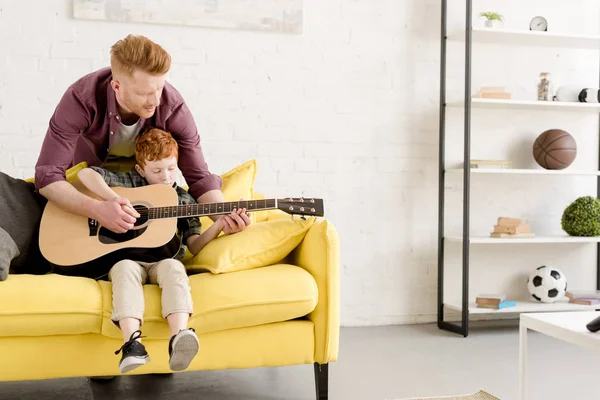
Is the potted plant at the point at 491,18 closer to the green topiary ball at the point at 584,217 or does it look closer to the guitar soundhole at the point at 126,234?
the green topiary ball at the point at 584,217

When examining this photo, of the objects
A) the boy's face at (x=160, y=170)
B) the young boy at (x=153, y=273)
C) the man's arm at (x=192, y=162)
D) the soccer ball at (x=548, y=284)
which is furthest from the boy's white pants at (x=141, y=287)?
the soccer ball at (x=548, y=284)

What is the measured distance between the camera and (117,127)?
252 cm

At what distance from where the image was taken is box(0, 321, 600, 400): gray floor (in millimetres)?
2480

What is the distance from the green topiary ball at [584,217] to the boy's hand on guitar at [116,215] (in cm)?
259

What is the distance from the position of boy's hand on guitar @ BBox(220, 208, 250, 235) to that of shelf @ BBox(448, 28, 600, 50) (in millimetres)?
1922

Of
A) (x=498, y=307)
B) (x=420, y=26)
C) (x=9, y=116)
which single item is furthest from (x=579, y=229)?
(x=9, y=116)

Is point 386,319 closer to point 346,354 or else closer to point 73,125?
point 346,354

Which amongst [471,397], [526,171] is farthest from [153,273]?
[526,171]

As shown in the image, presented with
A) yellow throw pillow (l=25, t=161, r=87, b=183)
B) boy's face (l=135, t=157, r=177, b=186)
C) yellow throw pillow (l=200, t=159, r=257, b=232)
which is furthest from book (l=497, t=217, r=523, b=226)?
yellow throw pillow (l=25, t=161, r=87, b=183)

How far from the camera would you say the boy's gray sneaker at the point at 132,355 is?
1940mm

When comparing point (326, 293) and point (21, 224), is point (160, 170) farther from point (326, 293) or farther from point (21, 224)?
point (326, 293)

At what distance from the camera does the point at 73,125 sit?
97.9 inches

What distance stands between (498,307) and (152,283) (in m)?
2.13

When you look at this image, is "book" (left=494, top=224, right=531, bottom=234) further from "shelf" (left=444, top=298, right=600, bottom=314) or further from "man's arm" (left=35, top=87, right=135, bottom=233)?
"man's arm" (left=35, top=87, right=135, bottom=233)
